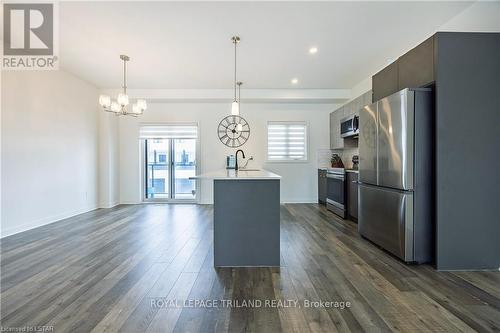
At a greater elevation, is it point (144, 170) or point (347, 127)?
point (347, 127)

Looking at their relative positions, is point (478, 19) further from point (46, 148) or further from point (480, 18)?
point (46, 148)

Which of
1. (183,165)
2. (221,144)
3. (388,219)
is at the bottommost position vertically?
(388,219)

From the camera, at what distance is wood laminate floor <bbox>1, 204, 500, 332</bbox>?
5.72 ft

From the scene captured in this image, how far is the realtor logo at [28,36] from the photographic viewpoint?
9.84 ft

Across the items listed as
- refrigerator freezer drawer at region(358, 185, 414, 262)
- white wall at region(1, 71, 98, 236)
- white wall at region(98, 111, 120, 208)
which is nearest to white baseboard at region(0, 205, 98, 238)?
white wall at region(1, 71, 98, 236)

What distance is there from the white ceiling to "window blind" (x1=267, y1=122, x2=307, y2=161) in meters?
1.66

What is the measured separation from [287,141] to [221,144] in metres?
1.73

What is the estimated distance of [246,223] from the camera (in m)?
2.71

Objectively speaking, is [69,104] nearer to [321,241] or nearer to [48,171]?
[48,171]

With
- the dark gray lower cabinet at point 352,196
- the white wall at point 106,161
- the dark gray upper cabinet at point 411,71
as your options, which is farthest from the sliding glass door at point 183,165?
the dark gray upper cabinet at point 411,71

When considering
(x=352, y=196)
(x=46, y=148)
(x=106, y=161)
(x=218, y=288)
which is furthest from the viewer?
(x=106, y=161)

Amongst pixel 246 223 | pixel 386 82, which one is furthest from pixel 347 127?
pixel 246 223

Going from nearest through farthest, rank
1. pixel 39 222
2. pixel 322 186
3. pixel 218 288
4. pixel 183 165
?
pixel 218 288 → pixel 39 222 → pixel 322 186 → pixel 183 165

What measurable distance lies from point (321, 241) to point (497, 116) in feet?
7.72
